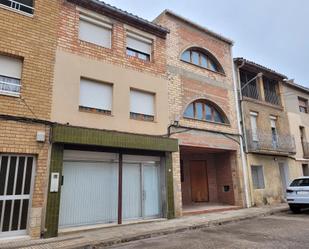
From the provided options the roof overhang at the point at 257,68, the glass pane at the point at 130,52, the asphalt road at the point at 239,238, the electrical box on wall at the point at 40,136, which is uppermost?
the roof overhang at the point at 257,68

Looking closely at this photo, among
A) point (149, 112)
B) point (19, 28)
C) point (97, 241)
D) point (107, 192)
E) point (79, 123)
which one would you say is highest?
point (19, 28)

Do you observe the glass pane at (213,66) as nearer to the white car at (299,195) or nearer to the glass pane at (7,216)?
the white car at (299,195)

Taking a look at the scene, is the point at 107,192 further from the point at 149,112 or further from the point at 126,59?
the point at 126,59

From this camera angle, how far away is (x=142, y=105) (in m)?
10.8

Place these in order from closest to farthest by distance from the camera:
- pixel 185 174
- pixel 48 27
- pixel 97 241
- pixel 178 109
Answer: pixel 97 241 < pixel 48 27 < pixel 178 109 < pixel 185 174

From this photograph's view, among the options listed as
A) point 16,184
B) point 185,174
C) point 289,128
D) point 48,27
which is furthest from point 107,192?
point 289,128

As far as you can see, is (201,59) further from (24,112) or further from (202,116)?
(24,112)

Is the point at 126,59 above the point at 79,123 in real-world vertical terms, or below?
above

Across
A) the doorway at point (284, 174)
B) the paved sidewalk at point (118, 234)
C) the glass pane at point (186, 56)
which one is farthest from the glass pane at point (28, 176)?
the doorway at point (284, 174)

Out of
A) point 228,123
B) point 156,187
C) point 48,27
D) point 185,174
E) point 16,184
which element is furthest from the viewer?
point 185,174

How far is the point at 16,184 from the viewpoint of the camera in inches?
297

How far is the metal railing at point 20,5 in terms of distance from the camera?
8.37 m

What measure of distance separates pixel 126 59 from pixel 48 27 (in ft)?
10.3

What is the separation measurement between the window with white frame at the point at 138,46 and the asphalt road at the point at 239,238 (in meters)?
7.51
